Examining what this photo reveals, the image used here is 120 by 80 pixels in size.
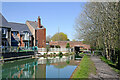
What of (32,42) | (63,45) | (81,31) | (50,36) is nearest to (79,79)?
(81,31)

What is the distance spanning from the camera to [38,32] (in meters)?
42.6

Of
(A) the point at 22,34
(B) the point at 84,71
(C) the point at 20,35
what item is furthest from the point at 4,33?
(B) the point at 84,71

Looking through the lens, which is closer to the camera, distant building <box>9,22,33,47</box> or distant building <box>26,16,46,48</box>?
distant building <box>9,22,33,47</box>

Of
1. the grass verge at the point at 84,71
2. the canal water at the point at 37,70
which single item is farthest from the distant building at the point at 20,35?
the grass verge at the point at 84,71

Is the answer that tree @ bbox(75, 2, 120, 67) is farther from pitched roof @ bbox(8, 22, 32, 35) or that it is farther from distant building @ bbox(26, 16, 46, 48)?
distant building @ bbox(26, 16, 46, 48)

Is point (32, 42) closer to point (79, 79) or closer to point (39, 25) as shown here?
point (39, 25)

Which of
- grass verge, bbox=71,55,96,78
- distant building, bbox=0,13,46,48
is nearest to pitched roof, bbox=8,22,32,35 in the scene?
distant building, bbox=0,13,46,48

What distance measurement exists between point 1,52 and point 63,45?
111 ft

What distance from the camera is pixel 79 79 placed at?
7.88 metres

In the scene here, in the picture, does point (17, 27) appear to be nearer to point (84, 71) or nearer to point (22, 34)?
point (22, 34)

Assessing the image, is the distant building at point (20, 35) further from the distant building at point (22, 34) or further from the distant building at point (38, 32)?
the distant building at point (38, 32)

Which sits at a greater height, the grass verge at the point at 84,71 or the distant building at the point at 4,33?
the distant building at the point at 4,33

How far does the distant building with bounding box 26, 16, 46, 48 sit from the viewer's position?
4142 centimetres

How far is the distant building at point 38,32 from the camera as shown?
41416mm
